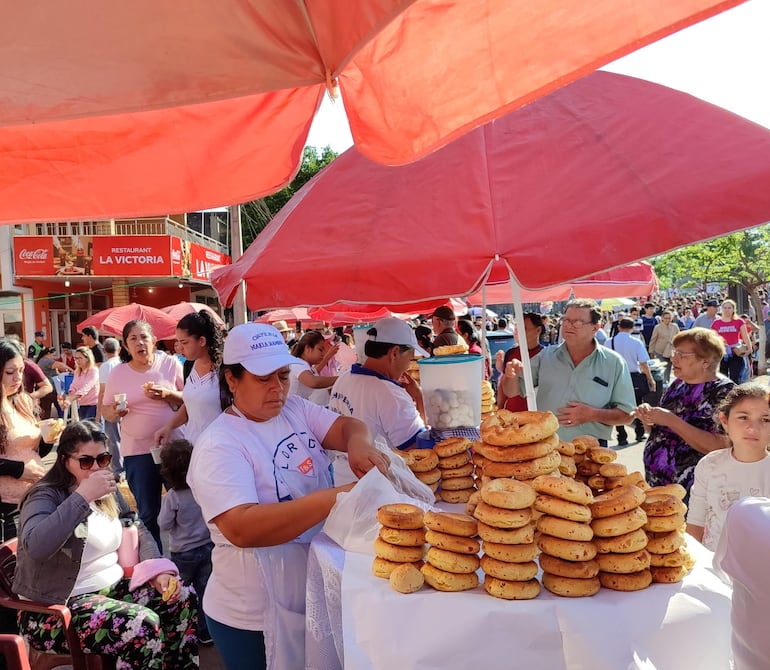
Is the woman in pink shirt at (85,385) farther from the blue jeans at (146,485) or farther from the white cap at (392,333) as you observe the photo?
the white cap at (392,333)

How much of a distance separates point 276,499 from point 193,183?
49.3 inches

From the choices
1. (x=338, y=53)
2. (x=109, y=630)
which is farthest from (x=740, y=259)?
(x=338, y=53)

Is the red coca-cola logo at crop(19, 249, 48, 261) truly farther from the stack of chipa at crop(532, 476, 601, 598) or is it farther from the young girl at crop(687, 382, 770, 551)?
the stack of chipa at crop(532, 476, 601, 598)

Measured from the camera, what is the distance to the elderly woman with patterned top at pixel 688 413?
3.71 meters

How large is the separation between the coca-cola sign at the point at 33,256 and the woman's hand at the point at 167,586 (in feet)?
72.0

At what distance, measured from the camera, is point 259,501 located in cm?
241

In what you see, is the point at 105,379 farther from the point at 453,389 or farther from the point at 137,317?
the point at 453,389

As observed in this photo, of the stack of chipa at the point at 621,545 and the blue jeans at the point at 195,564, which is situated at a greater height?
the stack of chipa at the point at 621,545

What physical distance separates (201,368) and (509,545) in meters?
3.31

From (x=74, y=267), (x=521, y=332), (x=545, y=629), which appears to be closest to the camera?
(x=545, y=629)

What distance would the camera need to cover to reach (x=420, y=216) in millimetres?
3027

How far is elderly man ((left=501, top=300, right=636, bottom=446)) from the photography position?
4.73 meters

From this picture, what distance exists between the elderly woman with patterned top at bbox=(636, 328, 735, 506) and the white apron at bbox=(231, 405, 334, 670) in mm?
2263

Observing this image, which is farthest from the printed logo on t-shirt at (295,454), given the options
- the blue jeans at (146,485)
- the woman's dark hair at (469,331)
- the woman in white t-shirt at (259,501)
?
the woman's dark hair at (469,331)
